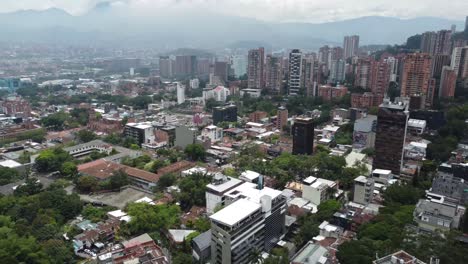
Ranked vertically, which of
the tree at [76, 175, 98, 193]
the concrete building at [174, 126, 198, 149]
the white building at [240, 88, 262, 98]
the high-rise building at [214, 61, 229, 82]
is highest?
the high-rise building at [214, 61, 229, 82]

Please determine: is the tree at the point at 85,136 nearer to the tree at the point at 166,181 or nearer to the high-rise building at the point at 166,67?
the tree at the point at 166,181

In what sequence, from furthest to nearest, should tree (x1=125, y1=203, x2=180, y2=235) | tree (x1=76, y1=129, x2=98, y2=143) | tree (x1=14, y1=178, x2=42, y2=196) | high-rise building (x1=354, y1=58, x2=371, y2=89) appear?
high-rise building (x1=354, y1=58, x2=371, y2=89) → tree (x1=76, y1=129, x2=98, y2=143) → tree (x1=14, y1=178, x2=42, y2=196) → tree (x1=125, y1=203, x2=180, y2=235)

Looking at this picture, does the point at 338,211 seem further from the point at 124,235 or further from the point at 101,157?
the point at 101,157

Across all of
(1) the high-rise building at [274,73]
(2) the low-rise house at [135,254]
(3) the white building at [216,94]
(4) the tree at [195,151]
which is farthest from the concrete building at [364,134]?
(3) the white building at [216,94]

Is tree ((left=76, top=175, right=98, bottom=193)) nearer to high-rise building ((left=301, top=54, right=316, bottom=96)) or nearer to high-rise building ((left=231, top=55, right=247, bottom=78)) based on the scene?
high-rise building ((left=301, top=54, right=316, bottom=96))

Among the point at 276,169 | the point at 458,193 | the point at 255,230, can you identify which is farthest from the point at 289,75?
the point at 255,230

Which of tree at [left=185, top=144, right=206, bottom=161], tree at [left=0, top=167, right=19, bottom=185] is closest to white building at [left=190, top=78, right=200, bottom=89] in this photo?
tree at [left=185, top=144, right=206, bottom=161]
